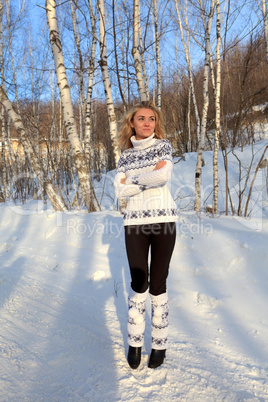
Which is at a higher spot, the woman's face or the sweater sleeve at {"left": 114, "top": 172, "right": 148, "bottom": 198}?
the woman's face

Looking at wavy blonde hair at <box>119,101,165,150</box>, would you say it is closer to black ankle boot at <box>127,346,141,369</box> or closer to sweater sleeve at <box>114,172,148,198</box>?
sweater sleeve at <box>114,172,148,198</box>

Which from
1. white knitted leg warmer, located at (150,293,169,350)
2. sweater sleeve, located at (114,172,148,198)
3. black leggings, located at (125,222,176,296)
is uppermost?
sweater sleeve, located at (114,172,148,198)

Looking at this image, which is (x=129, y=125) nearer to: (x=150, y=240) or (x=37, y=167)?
(x=150, y=240)

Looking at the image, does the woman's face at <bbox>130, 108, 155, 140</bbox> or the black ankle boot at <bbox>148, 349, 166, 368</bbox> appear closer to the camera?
the black ankle boot at <bbox>148, 349, 166, 368</bbox>

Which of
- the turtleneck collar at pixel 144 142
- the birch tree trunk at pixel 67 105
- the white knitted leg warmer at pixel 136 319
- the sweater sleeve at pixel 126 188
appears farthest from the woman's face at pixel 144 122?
the birch tree trunk at pixel 67 105

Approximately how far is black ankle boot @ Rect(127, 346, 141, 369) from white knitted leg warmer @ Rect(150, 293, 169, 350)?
100 mm

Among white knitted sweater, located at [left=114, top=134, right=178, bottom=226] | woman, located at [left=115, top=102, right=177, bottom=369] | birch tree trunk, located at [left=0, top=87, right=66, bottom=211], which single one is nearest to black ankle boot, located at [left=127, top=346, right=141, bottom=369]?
woman, located at [left=115, top=102, right=177, bottom=369]

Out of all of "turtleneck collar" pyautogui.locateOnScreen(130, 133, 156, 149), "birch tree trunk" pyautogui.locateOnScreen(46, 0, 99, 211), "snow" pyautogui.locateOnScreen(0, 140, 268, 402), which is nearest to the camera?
"snow" pyautogui.locateOnScreen(0, 140, 268, 402)

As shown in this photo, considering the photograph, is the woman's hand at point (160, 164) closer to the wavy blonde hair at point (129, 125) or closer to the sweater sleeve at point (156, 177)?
the sweater sleeve at point (156, 177)

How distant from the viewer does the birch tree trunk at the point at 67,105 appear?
15.7ft

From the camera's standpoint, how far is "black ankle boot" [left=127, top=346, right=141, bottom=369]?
1.56 metres

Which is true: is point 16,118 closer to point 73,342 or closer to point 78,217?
point 78,217

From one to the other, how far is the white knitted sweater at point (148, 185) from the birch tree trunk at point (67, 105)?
12.0 feet

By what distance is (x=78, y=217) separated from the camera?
4559mm
